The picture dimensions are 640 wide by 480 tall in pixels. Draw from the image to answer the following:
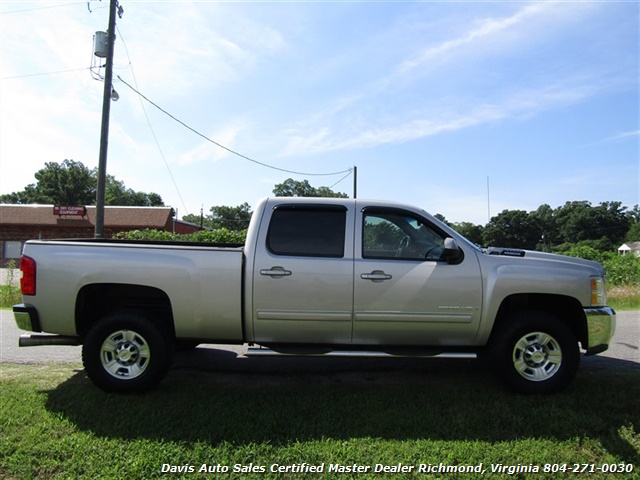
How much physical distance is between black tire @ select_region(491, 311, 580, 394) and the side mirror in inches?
32.7

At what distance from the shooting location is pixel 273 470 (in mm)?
3080

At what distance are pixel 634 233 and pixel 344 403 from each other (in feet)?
355

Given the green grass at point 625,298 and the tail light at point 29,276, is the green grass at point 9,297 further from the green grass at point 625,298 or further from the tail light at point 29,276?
the green grass at point 625,298

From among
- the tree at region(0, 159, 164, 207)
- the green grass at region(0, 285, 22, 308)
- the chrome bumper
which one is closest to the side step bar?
the chrome bumper

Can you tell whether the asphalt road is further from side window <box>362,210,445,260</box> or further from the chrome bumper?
side window <box>362,210,445,260</box>

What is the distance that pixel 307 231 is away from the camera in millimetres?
4492

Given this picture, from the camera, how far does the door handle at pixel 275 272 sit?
426cm

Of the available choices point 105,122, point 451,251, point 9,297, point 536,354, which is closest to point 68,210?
point 9,297

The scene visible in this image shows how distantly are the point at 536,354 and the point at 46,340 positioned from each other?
4767 mm

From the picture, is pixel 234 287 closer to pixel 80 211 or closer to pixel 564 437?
pixel 564 437

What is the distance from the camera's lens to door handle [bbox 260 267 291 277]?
14.0 ft

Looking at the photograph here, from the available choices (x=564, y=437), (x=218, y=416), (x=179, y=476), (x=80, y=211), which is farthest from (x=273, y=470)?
(x=80, y=211)

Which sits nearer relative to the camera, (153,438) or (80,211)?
(153,438)

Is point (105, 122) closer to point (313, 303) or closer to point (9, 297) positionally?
point (9, 297)
